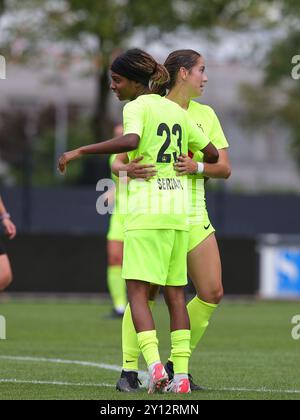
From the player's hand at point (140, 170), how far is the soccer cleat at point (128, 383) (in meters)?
1.31

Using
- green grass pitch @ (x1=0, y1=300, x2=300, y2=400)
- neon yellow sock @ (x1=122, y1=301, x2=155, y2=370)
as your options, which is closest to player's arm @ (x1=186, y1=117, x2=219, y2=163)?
neon yellow sock @ (x1=122, y1=301, x2=155, y2=370)

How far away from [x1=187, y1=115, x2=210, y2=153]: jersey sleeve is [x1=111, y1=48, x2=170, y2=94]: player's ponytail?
328 millimetres

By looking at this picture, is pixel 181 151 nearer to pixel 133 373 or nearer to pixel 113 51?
pixel 133 373

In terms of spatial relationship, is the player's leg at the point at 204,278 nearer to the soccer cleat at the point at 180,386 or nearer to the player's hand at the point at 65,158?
the soccer cleat at the point at 180,386

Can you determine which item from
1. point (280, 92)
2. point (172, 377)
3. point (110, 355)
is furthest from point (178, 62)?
point (280, 92)

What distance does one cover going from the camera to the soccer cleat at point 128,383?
24.2ft

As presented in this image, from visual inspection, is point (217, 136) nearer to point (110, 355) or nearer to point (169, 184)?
point (169, 184)

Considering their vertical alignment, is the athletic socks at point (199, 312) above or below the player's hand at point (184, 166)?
below

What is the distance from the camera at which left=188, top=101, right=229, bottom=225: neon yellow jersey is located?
25.4 ft

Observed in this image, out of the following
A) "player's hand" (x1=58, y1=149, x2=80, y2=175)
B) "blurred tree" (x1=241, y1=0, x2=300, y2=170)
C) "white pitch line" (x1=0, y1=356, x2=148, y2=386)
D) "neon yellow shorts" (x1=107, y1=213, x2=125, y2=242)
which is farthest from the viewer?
"blurred tree" (x1=241, y1=0, x2=300, y2=170)

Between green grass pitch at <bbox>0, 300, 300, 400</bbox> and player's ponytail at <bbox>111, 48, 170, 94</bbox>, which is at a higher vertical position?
player's ponytail at <bbox>111, 48, 170, 94</bbox>

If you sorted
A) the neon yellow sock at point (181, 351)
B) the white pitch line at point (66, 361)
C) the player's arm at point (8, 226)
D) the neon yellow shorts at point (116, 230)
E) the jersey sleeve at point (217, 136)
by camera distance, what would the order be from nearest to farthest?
the neon yellow sock at point (181, 351), the jersey sleeve at point (217, 136), the white pitch line at point (66, 361), the player's arm at point (8, 226), the neon yellow shorts at point (116, 230)

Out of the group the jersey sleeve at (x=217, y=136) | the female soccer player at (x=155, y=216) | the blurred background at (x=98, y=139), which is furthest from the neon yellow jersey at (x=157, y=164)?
the blurred background at (x=98, y=139)

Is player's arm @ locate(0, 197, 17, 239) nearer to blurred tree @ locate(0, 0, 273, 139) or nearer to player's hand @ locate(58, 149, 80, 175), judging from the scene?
player's hand @ locate(58, 149, 80, 175)
